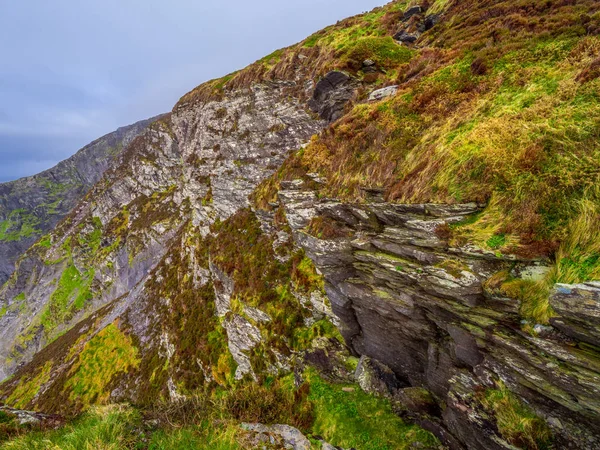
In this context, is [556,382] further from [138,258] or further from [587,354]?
[138,258]

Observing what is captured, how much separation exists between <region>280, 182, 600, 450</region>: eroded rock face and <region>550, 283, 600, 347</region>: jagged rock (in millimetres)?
21

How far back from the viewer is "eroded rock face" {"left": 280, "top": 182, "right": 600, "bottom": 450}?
6012mm

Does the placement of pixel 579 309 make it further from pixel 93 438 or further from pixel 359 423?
pixel 93 438

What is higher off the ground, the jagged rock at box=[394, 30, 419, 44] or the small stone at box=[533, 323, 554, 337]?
the jagged rock at box=[394, 30, 419, 44]

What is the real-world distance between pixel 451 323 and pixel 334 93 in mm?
21025

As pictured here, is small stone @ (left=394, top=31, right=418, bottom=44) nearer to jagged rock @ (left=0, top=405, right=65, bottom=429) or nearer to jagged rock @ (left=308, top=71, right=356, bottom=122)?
jagged rock @ (left=308, top=71, right=356, bottom=122)

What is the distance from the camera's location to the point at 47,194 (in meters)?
164

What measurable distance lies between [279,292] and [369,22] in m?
33.5

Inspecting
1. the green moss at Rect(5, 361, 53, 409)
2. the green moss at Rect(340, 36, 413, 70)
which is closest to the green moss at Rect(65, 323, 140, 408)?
the green moss at Rect(5, 361, 53, 409)

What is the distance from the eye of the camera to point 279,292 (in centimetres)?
2123

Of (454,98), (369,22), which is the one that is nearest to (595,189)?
(454,98)

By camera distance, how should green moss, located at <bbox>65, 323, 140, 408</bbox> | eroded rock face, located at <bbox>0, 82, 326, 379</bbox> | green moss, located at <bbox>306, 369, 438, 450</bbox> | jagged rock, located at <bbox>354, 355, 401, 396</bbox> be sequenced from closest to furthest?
green moss, located at <bbox>306, 369, 438, 450</bbox> → jagged rock, located at <bbox>354, 355, 401, 396</bbox> → eroded rock face, located at <bbox>0, 82, 326, 379</bbox> → green moss, located at <bbox>65, 323, 140, 408</bbox>

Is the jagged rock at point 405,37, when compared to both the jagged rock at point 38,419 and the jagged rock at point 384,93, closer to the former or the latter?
the jagged rock at point 384,93

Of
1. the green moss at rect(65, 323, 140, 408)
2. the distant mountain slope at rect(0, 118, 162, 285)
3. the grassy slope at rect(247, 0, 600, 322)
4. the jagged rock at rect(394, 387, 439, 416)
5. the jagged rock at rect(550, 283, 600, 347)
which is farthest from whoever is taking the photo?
the distant mountain slope at rect(0, 118, 162, 285)
